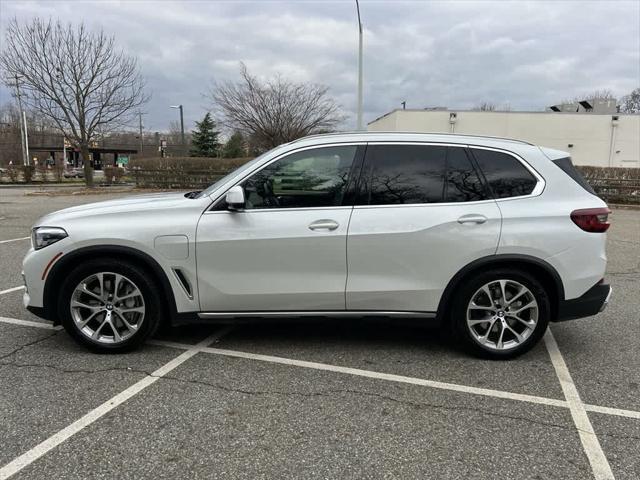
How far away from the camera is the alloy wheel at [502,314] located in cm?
395

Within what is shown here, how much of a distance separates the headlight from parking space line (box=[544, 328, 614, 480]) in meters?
3.76

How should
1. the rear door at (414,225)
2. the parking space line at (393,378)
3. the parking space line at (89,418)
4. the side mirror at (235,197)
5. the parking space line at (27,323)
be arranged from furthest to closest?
the parking space line at (27,323)
the rear door at (414,225)
the side mirror at (235,197)
the parking space line at (393,378)
the parking space line at (89,418)

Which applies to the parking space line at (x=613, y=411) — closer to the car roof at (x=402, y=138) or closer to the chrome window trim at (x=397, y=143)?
the chrome window trim at (x=397, y=143)

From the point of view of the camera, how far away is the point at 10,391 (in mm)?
3418

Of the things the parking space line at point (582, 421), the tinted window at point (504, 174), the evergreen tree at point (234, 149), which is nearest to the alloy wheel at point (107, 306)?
the tinted window at point (504, 174)

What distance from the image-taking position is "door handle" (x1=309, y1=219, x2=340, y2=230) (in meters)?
3.82

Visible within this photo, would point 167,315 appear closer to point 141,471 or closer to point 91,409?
point 91,409

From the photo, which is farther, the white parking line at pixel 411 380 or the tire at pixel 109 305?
the tire at pixel 109 305

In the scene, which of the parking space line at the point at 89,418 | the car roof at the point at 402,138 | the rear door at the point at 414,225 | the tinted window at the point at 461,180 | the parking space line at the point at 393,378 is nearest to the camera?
the parking space line at the point at 89,418

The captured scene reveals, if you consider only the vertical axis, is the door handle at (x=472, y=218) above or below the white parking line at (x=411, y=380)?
above

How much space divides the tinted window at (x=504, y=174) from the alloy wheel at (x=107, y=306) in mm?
2861

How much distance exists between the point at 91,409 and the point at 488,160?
11.0 ft

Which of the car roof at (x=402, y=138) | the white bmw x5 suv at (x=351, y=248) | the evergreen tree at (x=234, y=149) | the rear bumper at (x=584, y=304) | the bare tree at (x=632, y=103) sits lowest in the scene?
the rear bumper at (x=584, y=304)

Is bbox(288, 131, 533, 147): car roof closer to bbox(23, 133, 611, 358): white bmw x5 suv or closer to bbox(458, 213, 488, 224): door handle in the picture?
bbox(23, 133, 611, 358): white bmw x5 suv
